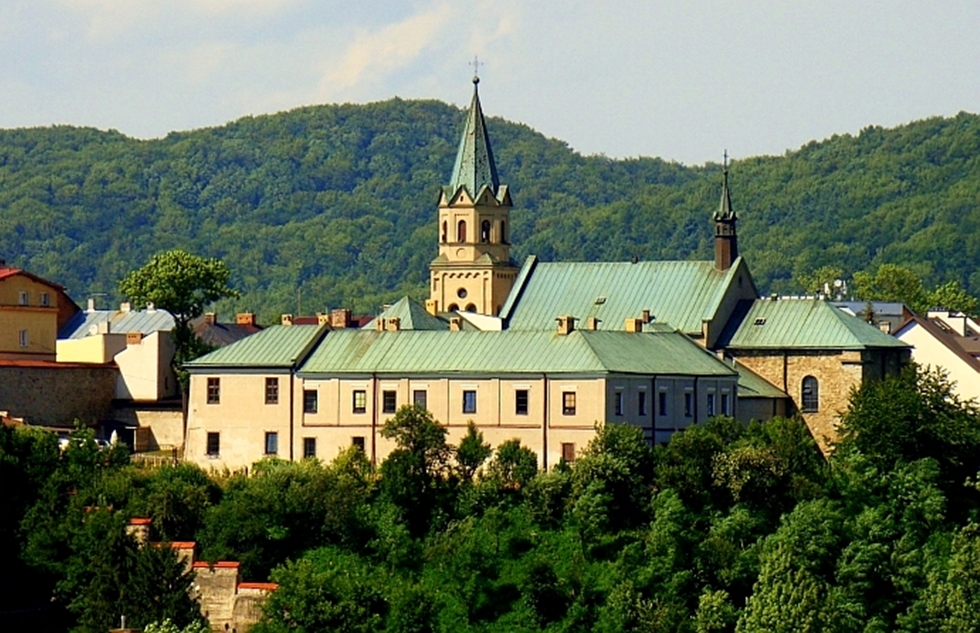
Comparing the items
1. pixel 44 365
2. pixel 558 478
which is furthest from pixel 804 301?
pixel 44 365

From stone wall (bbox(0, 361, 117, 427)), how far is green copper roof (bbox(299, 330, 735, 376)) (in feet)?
31.1

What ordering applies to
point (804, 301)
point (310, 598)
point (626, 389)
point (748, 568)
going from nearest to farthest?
point (310, 598) < point (748, 568) < point (626, 389) < point (804, 301)

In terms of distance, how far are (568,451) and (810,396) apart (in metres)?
15.1

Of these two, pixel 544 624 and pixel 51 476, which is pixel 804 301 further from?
pixel 51 476

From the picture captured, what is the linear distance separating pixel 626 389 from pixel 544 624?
11919 millimetres

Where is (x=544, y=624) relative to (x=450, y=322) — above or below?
below

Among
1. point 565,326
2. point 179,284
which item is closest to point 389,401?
point 565,326

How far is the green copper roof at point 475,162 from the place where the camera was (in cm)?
11631

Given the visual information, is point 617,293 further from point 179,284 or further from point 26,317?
point 26,317

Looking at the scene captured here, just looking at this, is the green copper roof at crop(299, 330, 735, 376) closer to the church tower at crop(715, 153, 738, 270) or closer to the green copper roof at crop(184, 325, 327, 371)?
the green copper roof at crop(184, 325, 327, 371)

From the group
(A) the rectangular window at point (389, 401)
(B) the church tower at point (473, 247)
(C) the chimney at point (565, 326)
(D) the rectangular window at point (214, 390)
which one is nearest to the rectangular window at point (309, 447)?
(A) the rectangular window at point (389, 401)

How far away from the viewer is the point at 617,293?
112375 millimetres

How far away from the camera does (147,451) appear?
10288cm

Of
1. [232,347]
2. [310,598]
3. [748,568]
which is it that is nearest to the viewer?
[310,598]
